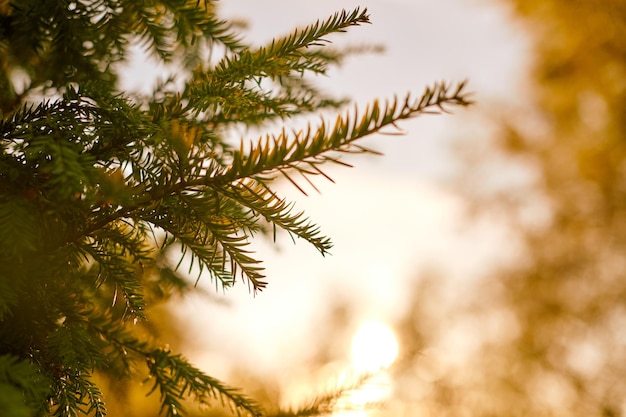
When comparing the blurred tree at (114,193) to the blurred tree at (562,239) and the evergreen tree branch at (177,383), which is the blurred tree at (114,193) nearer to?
the evergreen tree branch at (177,383)

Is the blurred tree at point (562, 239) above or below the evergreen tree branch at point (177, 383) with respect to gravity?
above

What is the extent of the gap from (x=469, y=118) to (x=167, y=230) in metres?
6.25

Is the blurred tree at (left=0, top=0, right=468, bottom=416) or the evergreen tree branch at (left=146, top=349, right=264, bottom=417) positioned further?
the evergreen tree branch at (left=146, top=349, right=264, bottom=417)

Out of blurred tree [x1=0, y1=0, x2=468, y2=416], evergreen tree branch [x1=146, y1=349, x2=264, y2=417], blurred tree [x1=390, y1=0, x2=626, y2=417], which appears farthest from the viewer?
blurred tree [x1=390, y1=0, x2=626, y2=417]

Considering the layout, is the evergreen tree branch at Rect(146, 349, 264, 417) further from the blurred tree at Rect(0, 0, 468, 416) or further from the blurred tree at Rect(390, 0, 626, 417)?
the blurred tree at Rect(390, 0, 626, 417)

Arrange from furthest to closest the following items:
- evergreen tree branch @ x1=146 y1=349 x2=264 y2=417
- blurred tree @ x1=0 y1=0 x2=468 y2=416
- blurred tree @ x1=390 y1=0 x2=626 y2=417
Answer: blurred tree @ x1=390 y1=0 x2=626 y2=417, evergreen tree branch @ x1=146 y1=349 x2=264 y2=417, blurred tree @ x1=0 y1=0 x2=468 y2=416

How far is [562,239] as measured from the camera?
17.1 feet

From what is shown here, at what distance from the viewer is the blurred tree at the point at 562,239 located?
14.5ft

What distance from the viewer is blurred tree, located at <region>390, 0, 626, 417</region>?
14.5 ft

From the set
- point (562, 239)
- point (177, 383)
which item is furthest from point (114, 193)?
point (562, 239)

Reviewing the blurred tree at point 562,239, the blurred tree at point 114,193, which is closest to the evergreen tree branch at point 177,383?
the blurred tree at point 114,193

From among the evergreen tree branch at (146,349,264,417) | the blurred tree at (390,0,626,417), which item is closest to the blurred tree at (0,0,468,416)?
the evergreen tree branch at (146,349,264,417)

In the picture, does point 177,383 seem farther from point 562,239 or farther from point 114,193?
point 562,239

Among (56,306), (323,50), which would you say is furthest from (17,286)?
(323,50)
